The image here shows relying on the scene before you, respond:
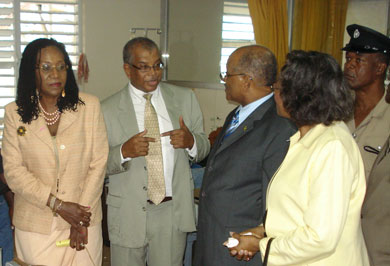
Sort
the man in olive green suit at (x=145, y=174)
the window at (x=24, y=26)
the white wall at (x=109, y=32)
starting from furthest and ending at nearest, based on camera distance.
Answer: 1. the white wall at (x=109, y=32)
2. the window at (x=24, y=26)
3. the man in olive green suit at (x=145, y=174)

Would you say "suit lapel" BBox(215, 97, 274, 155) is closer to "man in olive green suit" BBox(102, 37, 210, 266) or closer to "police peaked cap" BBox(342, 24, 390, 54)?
"man in olive green suit" BBox(102, 37, 210, 266)

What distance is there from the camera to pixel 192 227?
2.29 meters

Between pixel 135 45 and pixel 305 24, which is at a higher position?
pixel 305 24

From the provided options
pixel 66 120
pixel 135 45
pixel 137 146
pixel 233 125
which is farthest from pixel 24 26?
pixel 233 125

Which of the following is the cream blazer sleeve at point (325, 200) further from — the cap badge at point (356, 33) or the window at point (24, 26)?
the window at point (24, 26)

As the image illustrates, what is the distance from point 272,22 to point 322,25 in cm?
46

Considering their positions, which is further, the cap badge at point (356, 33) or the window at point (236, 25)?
the window at point (236, 25)

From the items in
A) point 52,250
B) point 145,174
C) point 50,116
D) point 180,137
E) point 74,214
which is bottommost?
point 52,250

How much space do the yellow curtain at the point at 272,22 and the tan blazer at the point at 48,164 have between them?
220 centimetres

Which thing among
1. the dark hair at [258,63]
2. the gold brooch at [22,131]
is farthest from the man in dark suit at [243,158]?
the gold brooch at [22,131]

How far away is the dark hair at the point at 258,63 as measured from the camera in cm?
194

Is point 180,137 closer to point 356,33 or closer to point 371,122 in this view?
point 371,122

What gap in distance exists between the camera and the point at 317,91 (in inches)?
52.7

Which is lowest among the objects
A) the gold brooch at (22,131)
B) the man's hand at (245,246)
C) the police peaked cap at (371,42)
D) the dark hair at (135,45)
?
the man's hand at (245,246)
